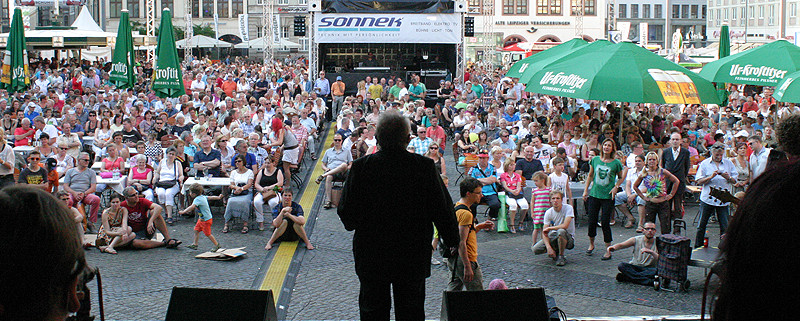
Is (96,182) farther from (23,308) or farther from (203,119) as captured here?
(23,308)

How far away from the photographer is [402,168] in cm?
436

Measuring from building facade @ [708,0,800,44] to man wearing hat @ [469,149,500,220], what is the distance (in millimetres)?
54620

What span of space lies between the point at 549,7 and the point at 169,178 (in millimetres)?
68650

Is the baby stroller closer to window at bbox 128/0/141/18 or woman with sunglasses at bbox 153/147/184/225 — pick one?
woman with sunglasses at bbox 153/147/184/225

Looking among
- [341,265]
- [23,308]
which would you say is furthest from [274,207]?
[23,308]

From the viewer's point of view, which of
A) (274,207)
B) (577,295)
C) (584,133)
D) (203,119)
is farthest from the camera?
(203,119)

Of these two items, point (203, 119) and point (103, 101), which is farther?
point (103, 101)

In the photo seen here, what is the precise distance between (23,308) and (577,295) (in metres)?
7.37

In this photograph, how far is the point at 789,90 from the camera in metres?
13.8

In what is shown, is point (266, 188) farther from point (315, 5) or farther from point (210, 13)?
point (210, 13)

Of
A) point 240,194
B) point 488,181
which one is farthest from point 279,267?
point 488,181

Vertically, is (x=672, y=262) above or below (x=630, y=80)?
below

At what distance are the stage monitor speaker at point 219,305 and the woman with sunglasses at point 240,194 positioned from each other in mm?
6880

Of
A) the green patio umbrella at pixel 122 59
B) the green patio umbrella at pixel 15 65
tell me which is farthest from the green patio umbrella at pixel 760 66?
the green patio umbrella at pixel 15 65
